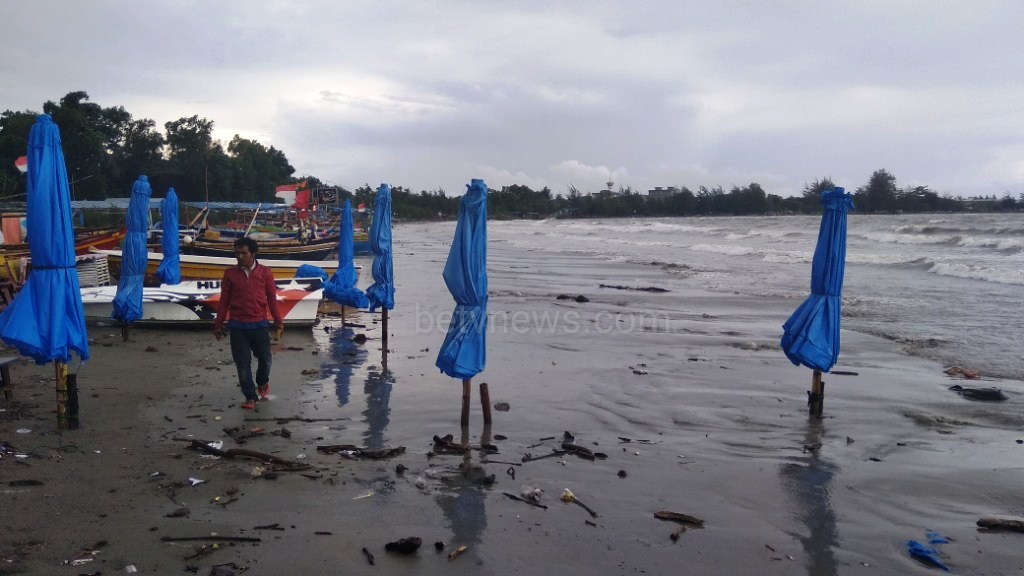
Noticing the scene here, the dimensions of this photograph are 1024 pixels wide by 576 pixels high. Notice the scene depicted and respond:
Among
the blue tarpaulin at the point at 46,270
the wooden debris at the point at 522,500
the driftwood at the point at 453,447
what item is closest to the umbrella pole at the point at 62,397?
the blue tarpaulin at the point at 46,270

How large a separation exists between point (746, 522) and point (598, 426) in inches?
90.0

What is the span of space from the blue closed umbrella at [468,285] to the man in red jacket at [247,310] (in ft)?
6.78

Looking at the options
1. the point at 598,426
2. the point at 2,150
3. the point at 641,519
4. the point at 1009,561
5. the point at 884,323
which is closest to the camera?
the point at 1009,561

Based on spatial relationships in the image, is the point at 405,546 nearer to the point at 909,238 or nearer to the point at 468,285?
the point at 468,285

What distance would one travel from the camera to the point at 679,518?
4.72 meters

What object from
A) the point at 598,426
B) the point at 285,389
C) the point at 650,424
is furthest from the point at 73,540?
the point at 650,424

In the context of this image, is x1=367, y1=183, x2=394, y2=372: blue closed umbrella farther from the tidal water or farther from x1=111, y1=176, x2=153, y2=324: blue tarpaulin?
the tidal water

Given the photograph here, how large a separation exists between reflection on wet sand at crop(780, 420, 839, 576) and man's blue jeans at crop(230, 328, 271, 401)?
202 inches

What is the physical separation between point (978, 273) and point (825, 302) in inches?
748

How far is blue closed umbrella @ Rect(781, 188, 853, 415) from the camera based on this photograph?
7.10 m

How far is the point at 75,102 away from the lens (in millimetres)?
43906

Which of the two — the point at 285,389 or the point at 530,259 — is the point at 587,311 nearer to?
the point at 285,389

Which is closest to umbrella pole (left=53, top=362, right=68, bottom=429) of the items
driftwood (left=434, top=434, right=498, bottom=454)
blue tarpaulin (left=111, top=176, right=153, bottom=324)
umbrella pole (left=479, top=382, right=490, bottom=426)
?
driftwood (left=434, top=434, right=498, bottom=454)

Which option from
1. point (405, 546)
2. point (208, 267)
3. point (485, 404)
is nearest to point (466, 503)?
point (405, 546)
